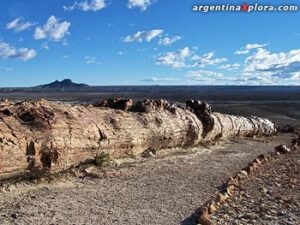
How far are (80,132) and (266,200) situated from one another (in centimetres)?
405

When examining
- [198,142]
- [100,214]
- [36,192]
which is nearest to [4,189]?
[36,192]

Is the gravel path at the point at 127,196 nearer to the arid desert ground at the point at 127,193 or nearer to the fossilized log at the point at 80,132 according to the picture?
the arid desert ground at the point at 127,193

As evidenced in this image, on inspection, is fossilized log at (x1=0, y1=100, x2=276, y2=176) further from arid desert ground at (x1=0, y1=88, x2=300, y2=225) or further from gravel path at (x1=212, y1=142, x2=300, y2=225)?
gravel path at (x1=212, y1=142, x2=300, y2=225)

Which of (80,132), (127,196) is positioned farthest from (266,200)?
(80,132)

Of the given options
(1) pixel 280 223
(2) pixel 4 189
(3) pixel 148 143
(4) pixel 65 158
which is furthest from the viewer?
(3) pixel 148 143

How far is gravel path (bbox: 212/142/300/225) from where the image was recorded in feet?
25.3

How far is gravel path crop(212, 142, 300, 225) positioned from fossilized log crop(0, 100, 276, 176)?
304 cm

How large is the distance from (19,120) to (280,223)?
5171 mm

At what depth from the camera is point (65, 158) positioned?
400 inches

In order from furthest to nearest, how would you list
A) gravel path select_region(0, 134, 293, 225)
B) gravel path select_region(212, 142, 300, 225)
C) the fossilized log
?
the fossilized log, gravel path select_region(212, 142, 300, 225), gravel path select_region(0, 134, 293, 225)

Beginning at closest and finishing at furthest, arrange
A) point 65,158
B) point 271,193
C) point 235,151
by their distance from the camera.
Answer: point 271,193 → point 65,158 → point 235,151

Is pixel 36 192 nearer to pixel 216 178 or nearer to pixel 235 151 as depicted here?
pixel 216 178

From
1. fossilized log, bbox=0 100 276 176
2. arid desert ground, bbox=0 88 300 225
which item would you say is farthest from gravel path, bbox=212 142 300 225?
fossilized log, bbox=0 100 276 176

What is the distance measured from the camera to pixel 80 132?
34.7ft
